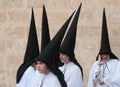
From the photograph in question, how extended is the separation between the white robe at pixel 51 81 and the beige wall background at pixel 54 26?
13.8ft

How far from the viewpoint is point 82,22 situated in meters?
9.66

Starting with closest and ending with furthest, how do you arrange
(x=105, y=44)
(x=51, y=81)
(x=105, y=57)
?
1. (x=51, y=81)
2. (x=105, y=57)
3. (x=105, y=44)

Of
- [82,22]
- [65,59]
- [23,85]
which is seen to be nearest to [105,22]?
[82,22]

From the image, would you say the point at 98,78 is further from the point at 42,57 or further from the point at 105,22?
the point at 42,57

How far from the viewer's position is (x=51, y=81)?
5.24 meters

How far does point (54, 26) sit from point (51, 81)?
4630mm

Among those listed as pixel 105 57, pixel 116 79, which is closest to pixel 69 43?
pixel 105 57

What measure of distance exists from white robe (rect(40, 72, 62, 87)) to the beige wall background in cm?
420

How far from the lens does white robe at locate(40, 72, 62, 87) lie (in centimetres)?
524

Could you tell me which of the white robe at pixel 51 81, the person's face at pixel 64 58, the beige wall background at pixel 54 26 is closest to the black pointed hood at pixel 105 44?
the beige wall background at pixel 54 26

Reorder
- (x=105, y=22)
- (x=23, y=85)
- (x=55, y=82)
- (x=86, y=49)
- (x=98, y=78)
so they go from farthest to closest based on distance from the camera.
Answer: (x=86, y=49) < (x=105, y=22) < (x=98, y=78) < (x=23, y=85) < (x=55, y=82)

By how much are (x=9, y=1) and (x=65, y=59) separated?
3528 mm

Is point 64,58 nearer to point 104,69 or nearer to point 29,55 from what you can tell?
point 29,55

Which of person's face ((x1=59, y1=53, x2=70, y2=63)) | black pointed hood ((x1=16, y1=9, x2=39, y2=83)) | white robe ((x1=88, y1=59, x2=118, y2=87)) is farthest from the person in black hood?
black pointed hood ((x1=16, y1=9, x2=39, y2=83))
